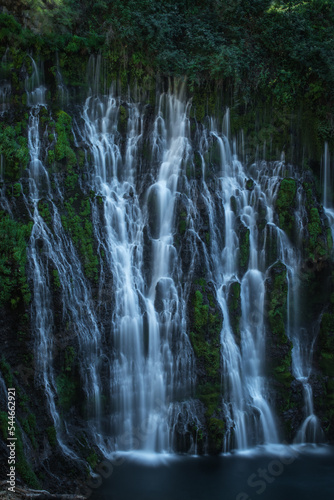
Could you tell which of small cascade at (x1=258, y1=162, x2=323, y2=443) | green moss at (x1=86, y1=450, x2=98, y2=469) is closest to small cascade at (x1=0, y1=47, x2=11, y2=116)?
small cascade at (x1=258, y1=162, x2=323, y2=443)

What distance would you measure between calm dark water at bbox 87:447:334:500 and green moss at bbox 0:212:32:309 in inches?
206

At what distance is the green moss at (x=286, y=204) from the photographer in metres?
18.0

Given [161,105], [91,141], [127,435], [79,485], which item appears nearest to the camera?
[79,485]

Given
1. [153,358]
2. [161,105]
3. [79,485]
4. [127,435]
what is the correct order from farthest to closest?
[161,105], [153,358], [127,435], [79,485]

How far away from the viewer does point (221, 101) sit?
65.0ft

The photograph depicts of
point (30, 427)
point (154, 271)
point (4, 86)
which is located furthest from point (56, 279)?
point (4, 86)

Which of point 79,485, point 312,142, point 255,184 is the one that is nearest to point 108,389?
point 79,485

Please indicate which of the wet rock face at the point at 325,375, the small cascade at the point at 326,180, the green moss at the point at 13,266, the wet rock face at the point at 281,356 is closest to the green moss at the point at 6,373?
the green moss at the point at 13,266

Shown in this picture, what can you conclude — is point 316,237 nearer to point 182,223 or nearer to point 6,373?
point 182,223

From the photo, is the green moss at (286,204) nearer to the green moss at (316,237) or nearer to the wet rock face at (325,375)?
the green moss at (316,237)

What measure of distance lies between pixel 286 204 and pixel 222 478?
9.91m

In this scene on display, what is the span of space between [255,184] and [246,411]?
27.7ft

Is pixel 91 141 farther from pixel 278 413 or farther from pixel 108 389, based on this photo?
pixel 278 413

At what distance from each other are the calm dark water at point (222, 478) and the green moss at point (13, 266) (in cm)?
522
